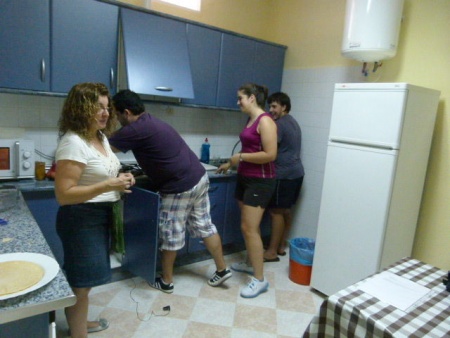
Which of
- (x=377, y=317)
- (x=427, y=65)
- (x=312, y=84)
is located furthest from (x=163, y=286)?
(x=427, y=65)

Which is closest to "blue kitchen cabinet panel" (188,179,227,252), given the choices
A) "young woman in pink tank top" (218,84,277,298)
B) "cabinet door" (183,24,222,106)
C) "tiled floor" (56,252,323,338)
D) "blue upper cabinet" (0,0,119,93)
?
"tiled floor" (56,252,323,338)

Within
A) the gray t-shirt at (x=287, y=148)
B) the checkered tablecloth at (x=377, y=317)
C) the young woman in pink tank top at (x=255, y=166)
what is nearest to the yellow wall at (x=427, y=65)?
the gray t-shirt at (x=287, y=148)

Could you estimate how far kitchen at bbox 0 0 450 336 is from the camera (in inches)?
93.0

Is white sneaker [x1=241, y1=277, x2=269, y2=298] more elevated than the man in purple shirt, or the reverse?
the man in purple shirt

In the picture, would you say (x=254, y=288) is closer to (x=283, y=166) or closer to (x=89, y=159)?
(x=283, y=166)

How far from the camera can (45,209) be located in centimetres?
216

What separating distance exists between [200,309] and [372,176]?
136 cm

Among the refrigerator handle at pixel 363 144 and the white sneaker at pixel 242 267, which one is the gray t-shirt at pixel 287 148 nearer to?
the refrigerator handle at pixel 363 144

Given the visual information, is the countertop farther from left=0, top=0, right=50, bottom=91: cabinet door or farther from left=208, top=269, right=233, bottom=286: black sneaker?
left=208, top=269, right=233, bottom=286: black sneaker

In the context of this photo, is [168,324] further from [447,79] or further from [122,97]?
[447,79]

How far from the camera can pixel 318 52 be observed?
3.11 meters

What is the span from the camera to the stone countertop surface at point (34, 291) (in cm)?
91

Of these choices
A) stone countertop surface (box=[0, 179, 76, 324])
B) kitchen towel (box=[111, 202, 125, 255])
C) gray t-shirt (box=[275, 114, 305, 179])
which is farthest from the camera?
gray t-shirt (box=[275, 114, 305, 179])

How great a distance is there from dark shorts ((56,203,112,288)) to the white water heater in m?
1.88
